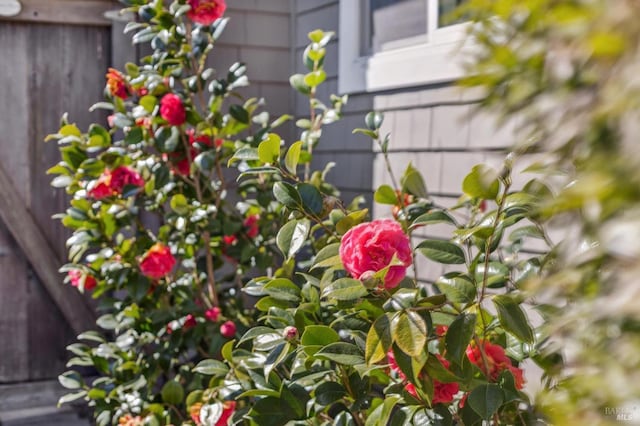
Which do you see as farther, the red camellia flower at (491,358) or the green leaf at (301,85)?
the green leaf at (301,85)

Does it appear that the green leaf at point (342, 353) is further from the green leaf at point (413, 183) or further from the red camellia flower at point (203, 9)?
the red camellia flower at point (203, 9)

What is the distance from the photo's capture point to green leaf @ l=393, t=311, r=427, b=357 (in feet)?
3.90

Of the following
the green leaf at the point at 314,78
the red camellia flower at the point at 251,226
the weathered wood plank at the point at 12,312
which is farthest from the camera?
the weathered wood plank at the point at 12,312

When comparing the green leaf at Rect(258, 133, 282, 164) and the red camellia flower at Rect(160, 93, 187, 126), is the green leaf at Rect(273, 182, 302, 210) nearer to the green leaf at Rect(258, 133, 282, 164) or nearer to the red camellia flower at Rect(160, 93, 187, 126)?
the green leaf at Rect(258, 133, 282, 164)

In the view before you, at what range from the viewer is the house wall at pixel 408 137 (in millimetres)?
2629

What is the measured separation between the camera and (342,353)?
1401 mm

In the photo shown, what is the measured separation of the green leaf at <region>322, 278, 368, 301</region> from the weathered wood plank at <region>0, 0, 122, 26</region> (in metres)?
2.66

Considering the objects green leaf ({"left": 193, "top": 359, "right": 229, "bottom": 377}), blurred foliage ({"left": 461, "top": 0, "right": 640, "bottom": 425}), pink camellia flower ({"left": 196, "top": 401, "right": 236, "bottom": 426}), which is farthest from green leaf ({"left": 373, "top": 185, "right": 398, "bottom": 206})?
blurred foliage ({"left": 461, "top": 0, "right": 640, "bottom": 425})

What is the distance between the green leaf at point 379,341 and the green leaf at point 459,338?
0.10m

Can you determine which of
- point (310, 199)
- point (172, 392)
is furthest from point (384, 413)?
point (172, 392)

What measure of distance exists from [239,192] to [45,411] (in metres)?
1.67

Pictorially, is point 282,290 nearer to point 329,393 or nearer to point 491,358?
point 329,393

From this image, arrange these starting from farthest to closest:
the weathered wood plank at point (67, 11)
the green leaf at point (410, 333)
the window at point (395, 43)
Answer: the weathered wood plank at point (67, 11) < the window at point (395, 43) < the green leaf at point (410, 333)

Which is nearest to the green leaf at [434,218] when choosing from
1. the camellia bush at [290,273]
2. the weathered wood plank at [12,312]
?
the camellia bush at [290,273]
